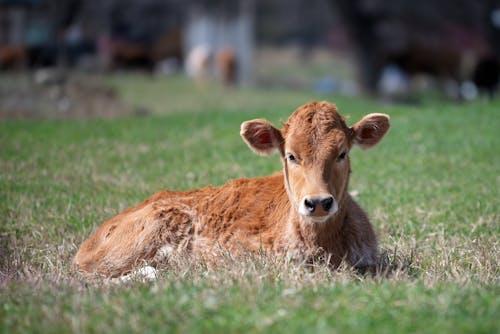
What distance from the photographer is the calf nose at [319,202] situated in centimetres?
625

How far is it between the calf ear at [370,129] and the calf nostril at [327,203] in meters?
1.05

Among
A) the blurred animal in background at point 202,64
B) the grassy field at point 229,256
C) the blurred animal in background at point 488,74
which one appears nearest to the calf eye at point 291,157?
the grassy field at point 229,256

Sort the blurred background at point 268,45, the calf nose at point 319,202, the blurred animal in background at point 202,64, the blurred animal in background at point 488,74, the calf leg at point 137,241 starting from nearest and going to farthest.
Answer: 1. the calf nose at point 319,202
2. the calf leg at point 137,241
3. the blurred animal in background at point 488,74
4. the blurred background at point 268,45
5. the blurred animal in background at point 202,64

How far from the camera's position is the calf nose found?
625 centimetres

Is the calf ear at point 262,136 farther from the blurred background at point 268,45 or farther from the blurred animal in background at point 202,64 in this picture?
the blurred animal in background at point 202,64

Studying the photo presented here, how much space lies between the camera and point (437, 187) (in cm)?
1006

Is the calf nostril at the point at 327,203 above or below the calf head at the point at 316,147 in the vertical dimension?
below

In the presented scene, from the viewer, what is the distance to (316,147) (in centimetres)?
664

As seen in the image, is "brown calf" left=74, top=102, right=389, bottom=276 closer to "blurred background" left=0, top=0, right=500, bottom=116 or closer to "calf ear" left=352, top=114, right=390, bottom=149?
"calf ear" left=352, top=114, right=390, bottom=149

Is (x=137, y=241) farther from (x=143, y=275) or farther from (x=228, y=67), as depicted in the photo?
(x=228, y=67)

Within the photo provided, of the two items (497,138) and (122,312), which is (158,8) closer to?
(497,138)

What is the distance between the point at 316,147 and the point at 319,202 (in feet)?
1.95

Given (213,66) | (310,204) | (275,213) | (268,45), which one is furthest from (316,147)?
(268,45)

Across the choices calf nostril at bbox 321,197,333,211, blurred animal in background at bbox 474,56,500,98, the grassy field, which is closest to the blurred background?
blurred animal in background at bbox 474,56,500,98
